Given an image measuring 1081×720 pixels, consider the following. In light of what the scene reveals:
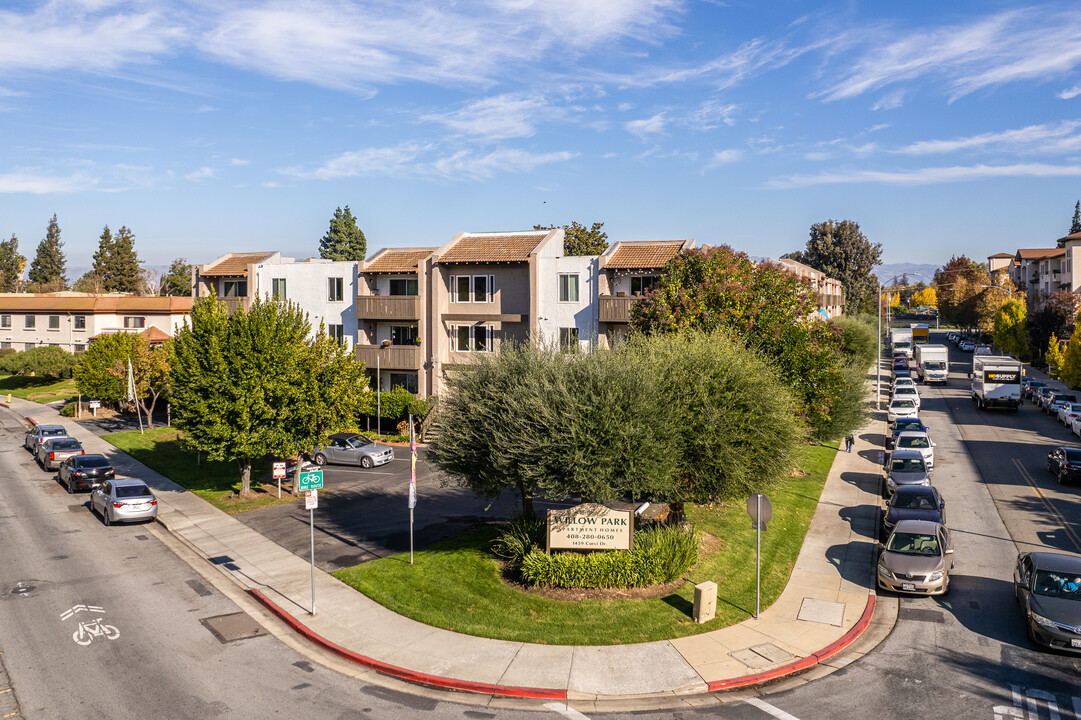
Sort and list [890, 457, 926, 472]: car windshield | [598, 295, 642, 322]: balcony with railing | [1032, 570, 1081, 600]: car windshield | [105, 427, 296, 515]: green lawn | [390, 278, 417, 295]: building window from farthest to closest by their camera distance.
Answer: [390, 278, 417, 295]: building window → [598, 295, 642, 322]: balcony with railing → [105, 427, 296, 515]: green lawn → [890, 457, 926, 472]: car windshield → [1032, 570, 1081, 600]: car windshield

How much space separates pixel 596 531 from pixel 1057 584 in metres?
9.81

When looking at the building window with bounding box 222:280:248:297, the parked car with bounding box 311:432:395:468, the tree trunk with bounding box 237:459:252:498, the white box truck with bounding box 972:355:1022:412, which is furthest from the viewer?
the building window with bounding box 222:280:248:297

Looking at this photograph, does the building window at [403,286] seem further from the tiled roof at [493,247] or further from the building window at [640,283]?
the building window at [640,283]

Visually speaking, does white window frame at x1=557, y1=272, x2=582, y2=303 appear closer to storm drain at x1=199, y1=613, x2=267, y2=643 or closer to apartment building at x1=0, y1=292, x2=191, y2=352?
storm drain at x1=199, y1=613, x2=267, y2=643

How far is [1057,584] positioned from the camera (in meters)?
15.8

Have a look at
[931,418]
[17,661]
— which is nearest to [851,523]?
[17,661]

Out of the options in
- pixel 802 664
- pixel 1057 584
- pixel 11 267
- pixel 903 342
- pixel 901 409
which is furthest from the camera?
pixel 11 267

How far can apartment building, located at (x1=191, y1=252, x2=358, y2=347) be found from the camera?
4575 cm

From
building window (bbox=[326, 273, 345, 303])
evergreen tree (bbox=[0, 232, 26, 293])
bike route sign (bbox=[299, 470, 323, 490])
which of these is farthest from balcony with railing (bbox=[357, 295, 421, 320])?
evergreen tree (bbox=[0, 232, 26, 293])

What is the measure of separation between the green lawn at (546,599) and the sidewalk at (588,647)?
35 cm

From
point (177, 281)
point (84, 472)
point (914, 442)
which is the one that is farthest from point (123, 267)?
point (914, 442)

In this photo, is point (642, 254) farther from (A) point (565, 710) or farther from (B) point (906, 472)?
(A) point (565, 710)

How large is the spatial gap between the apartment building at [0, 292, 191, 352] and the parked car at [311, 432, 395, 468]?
3910 cm

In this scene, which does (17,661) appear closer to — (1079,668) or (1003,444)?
(1079,668)
